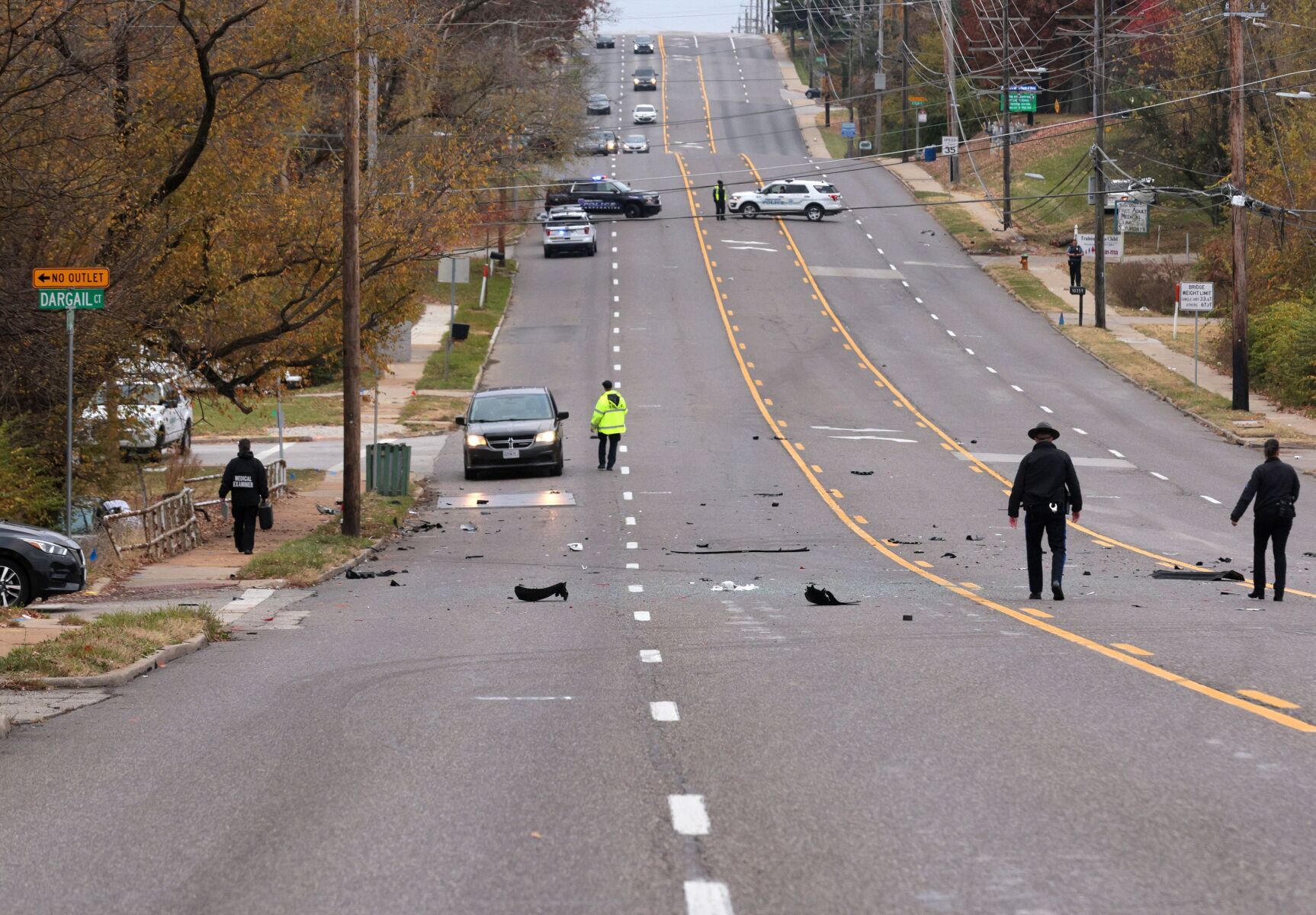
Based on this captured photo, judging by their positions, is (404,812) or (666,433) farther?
(666,433)

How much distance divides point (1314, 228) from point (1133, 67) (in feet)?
140

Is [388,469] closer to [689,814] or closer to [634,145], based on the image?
[689,814]

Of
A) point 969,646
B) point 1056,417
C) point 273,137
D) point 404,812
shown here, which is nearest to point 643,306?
point 1056,417

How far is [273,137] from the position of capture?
26.9 metres

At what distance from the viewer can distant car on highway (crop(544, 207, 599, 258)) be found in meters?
68.8

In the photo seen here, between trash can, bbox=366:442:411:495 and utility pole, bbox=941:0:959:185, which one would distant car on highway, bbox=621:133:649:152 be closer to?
utility pole, bbox=941:0:959:185

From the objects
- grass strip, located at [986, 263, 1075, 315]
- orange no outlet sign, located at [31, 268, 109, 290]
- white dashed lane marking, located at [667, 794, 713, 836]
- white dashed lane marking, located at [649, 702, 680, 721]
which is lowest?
white dashed lane marking, located at [649, 702, 680, 721]

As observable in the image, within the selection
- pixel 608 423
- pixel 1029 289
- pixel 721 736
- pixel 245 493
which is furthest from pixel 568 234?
pixel 721 736

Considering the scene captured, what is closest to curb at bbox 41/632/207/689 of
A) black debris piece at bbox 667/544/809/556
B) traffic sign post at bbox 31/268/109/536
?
traffic sign post at bbox 31/268/109/536

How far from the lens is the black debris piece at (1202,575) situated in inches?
756

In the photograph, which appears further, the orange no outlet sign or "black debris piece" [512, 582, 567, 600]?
the orange no outlet sign

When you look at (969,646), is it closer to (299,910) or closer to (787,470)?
(299,910)

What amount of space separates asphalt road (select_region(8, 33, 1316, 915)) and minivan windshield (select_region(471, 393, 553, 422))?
5.10 metres

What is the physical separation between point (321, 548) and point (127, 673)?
9.86 m
